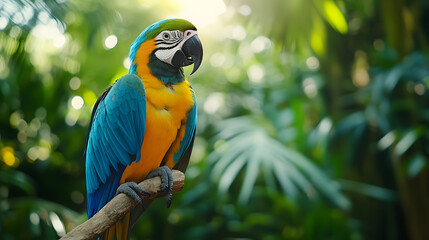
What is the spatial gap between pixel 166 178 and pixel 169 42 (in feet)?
0.68

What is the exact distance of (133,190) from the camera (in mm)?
584

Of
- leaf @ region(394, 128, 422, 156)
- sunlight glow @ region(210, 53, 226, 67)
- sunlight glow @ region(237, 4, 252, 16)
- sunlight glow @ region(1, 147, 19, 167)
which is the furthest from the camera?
sunlight glow @ region(210, 53, 226, 67)

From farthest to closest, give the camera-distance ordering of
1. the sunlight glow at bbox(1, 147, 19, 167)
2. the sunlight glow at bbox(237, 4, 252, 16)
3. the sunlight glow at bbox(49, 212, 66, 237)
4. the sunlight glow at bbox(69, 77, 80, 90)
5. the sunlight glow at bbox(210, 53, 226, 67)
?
the sunlight glow at bbox(210, 53, 226, 67)
the sunlight glow at bbox(1, 147, 19, 167)
the sunlight glow at bbox(69, 77, 80, 90)
the sunlight glow at bbox(49, 212, 66, 237)
the sunlight glow at bbox(237, 4, 252, 16)

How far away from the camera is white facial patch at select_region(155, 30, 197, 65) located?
0.56 meters

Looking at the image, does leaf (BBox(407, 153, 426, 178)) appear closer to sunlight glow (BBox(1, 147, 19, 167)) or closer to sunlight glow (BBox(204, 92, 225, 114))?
sunlight glow (BBox(204, 92, 225, 114))

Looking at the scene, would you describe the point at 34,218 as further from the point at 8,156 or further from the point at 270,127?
the point at 270,127

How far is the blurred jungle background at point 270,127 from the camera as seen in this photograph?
1.73 metres

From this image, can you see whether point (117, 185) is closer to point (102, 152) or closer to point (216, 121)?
point (102, 152)

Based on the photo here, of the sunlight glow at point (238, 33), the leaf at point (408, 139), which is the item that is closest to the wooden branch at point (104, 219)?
the sunlight glow at point (238, 33)

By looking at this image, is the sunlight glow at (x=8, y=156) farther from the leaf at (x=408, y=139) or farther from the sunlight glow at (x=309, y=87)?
the leaf at (x=408, y=139)

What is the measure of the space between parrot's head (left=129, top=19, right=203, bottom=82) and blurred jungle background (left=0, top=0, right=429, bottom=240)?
3.04ft

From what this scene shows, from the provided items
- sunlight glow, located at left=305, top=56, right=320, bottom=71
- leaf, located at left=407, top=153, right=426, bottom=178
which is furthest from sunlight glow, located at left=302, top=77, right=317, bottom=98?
leaf, located at left=407, top=153, right=426, bottom=178

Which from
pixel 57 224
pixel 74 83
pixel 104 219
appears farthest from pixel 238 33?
pixel 104 219

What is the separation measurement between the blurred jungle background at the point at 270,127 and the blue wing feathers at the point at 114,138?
922 millimetres
